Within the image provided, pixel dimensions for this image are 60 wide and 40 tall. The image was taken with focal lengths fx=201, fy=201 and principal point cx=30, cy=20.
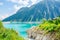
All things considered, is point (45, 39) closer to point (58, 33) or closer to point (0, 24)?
point (58, 33)

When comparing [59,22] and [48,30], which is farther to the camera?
[59,22]

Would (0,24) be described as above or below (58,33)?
above

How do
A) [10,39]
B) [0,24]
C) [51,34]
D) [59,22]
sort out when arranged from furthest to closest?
[59,22]
[51,34]
[0,24]
[10,39]

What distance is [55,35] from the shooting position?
953 inches

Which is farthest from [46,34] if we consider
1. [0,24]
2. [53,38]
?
[0,24]

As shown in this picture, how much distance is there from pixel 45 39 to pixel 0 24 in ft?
23.9

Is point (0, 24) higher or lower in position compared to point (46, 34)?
higher

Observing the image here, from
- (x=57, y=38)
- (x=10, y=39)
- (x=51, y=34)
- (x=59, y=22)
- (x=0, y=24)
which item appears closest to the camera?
(x=10, y=39)

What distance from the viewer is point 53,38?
24078 millimetres

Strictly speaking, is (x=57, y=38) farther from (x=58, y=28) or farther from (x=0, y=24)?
(x=0, y=24)

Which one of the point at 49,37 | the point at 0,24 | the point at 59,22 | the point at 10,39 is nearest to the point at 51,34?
the point at 49,37

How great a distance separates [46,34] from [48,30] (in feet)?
1.92

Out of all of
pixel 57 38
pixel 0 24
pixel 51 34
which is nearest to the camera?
pixel 0 24

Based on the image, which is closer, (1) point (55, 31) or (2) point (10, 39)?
(2) point (10, 39)
